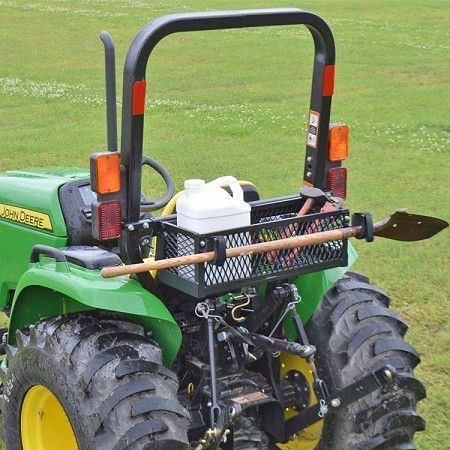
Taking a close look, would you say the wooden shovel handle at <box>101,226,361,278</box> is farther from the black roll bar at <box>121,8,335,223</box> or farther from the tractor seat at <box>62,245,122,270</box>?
the tractor seat at <box>62,245,122,270</box>

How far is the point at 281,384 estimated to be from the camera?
3799 millimetres

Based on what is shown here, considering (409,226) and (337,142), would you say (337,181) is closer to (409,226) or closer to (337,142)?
(337,142)

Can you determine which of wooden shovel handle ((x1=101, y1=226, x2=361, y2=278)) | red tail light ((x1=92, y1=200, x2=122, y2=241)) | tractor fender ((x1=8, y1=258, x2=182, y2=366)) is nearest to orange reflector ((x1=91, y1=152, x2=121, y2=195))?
red tail light ((x1=92, y1=200, x2=122, y2=241))

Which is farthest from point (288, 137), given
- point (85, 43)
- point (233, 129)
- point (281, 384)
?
point (85, 43)

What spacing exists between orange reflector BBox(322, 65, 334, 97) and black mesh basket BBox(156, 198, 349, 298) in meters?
0.47

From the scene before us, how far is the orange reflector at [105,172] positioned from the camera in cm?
306

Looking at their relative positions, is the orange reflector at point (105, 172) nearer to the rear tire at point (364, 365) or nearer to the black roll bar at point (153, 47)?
the black roll bar at point (153, 47)

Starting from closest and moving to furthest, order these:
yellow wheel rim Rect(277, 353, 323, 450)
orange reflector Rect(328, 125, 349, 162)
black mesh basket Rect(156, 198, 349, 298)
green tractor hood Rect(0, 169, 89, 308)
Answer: black mesh basket Rect(156, 198, 349, 298) < orange reflector Rect(328, 125, 349, 162) < yellow wheel rim Rect(277, 353, 323, 450) < green tractor hood Rect(0, 169, 89, 308)

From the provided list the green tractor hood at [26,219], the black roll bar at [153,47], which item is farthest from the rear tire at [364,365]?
the green tractor hood at [26,219]

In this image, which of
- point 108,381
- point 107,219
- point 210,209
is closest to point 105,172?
point 107,219

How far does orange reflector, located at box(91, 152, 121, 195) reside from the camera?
10.0 feet

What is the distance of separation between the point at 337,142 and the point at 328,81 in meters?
0.25

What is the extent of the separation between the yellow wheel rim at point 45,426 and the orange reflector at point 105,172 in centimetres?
102

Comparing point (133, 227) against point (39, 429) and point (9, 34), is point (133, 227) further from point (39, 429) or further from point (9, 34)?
point (9, 34)
